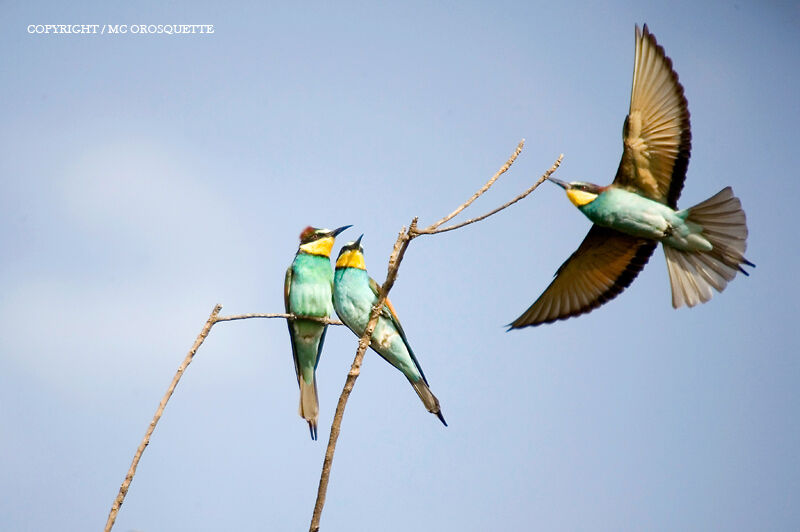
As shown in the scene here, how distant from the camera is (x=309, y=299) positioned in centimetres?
460

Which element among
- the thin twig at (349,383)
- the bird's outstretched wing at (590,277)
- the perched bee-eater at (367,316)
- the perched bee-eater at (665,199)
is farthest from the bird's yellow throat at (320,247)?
the thin twig at (349,383)

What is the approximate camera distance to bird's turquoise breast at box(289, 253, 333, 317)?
15.1 feet

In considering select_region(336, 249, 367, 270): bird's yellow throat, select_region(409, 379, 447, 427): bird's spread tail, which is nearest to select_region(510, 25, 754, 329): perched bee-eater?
select_region(409, 379, 447, 427): bird's spread tail

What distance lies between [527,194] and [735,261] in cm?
144

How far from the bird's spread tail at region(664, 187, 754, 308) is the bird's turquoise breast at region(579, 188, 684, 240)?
0.09 meters

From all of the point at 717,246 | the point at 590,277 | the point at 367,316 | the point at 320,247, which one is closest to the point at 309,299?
the point at 320,247

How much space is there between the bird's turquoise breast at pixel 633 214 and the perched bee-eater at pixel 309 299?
1.79m

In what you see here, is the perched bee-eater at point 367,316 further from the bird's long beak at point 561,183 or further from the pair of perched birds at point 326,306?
the bird's long beak at point 561,183

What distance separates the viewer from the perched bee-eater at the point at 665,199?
3275 millimetres

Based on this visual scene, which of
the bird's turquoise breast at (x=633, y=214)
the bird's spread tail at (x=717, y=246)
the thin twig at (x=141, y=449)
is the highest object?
the bird's turquoise breast at (x=633, y=214)

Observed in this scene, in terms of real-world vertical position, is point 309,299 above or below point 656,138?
below

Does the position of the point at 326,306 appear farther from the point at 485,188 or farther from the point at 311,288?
the point at 485,188

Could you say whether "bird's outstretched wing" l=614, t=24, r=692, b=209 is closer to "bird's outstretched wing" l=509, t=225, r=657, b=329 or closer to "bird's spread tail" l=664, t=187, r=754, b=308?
"bird's spread tail" l=664, t=187, r=754, b=308

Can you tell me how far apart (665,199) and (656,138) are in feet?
0.85
